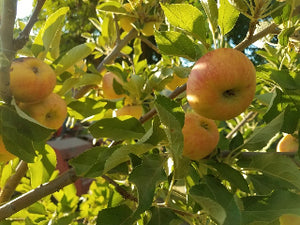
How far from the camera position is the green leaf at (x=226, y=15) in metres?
0.78

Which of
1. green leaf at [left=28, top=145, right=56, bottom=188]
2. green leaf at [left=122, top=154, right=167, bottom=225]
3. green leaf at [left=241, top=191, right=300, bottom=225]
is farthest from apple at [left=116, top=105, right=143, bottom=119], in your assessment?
green leaf at [left=241, top=191, right=300, bottom=225]

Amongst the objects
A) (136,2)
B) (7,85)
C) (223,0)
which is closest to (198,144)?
(223,0)

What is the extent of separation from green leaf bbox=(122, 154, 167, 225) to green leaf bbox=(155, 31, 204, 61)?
9.2 inches

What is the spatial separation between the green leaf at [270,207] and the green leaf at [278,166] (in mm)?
56

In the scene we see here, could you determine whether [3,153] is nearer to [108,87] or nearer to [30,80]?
[30,80]

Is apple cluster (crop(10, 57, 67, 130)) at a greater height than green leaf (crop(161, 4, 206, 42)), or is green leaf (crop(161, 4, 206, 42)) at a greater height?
green leaf (crop(161, 4, 206, 42))

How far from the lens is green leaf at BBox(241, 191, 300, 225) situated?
0.66 m

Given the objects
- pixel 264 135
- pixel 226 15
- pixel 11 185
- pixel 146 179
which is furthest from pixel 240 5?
pixel 11 185

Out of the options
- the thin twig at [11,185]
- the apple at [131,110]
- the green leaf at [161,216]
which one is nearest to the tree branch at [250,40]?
the green leaf at [161,216]

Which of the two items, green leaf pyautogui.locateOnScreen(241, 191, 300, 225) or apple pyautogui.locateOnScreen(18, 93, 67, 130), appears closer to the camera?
green leaf pyautogui.locateOnScreen(241, 191, 300, 225)

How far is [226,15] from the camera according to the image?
788 mm

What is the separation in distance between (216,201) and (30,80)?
45 cm

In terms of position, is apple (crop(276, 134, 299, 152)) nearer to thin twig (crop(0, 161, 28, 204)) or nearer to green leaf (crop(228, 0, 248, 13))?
green leaf (crop(228, 0, 248, 13))

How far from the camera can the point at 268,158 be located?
2.42ft
